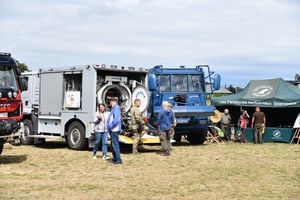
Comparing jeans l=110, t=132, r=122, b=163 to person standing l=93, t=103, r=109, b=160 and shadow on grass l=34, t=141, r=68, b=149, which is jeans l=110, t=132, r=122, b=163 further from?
shadow on grass l=34, t=141, r=68, b=149

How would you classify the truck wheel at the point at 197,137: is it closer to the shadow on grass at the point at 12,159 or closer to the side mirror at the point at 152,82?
the side mirror at the point at 152,82

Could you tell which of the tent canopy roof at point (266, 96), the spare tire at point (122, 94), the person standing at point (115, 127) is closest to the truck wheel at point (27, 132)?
the spare tire at point (122, 94)

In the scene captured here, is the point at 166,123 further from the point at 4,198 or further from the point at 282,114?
the point at 282,114

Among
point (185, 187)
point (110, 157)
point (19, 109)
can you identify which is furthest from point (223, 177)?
point (19, 109)

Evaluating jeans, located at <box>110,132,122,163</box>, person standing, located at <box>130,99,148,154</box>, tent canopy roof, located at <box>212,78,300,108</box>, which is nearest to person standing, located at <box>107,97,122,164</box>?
jeans, located at <box>110,132,122,163</box>

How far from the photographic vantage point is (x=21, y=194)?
847 centimetres

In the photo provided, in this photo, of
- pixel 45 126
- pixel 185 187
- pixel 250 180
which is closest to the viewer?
pixel 185 187

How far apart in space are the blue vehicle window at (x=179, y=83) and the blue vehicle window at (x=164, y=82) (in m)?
0.21

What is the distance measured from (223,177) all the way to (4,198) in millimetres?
4774

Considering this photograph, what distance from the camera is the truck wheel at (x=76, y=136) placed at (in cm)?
1547

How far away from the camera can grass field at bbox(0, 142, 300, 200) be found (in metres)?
8.78

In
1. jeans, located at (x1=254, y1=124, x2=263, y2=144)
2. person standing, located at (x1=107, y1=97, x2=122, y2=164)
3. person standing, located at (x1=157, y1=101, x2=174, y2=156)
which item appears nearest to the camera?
person standing, located at (x1=107, y1=97, x2=122, y2=164)

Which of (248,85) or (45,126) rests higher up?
(248,85)

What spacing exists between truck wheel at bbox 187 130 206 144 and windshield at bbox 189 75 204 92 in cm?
167
